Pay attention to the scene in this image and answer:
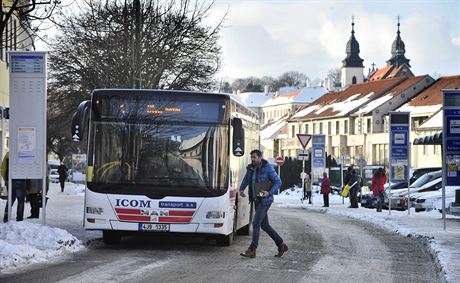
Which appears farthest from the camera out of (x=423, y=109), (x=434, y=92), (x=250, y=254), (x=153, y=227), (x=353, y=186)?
(x=434, y=92)

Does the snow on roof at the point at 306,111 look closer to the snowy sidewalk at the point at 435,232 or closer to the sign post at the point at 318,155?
the sign post at the point at 318,155

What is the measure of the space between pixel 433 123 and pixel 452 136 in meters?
63.9

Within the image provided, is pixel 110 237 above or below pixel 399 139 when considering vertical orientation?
below

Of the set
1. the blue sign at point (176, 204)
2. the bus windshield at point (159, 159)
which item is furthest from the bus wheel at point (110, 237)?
the blue sign at point (176, 204)

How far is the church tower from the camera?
15400 cm

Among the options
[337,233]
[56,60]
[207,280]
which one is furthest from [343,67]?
[207,280]

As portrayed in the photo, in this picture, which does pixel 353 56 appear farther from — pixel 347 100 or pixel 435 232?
pixel 435 232

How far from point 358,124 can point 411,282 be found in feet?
304

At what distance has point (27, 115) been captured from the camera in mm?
18016

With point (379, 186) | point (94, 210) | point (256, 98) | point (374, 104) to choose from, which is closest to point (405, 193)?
point (379, 186)

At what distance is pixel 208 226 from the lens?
1633 centimetres

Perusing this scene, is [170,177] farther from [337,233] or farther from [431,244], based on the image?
[337,233]

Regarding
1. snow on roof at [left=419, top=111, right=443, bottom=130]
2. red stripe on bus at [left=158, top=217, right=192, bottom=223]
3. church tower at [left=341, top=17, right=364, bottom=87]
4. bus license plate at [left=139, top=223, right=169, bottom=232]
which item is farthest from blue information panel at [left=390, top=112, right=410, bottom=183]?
church tower at [left=341, top=17, right=364, bottom=87]

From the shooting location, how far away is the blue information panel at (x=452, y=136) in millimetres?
22078
